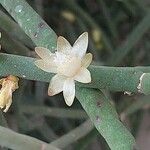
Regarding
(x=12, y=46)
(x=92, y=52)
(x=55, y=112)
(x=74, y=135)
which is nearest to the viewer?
(x=12, y=46)

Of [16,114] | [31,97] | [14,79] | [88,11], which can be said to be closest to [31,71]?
[14,79]

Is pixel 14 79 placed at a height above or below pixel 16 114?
above

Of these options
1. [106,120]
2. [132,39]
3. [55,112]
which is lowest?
[55,112]

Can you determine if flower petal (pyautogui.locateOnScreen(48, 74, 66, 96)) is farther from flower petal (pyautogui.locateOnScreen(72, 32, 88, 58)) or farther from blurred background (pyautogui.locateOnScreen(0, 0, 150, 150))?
blurred background (pyautogui.locateOnScreen(0, 0, 150, 150))

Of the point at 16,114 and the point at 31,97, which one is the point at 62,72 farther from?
the point at 31,97

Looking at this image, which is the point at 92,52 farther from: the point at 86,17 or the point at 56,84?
the point at 56,84

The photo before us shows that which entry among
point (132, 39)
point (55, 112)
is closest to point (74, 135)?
point (55, 112)
